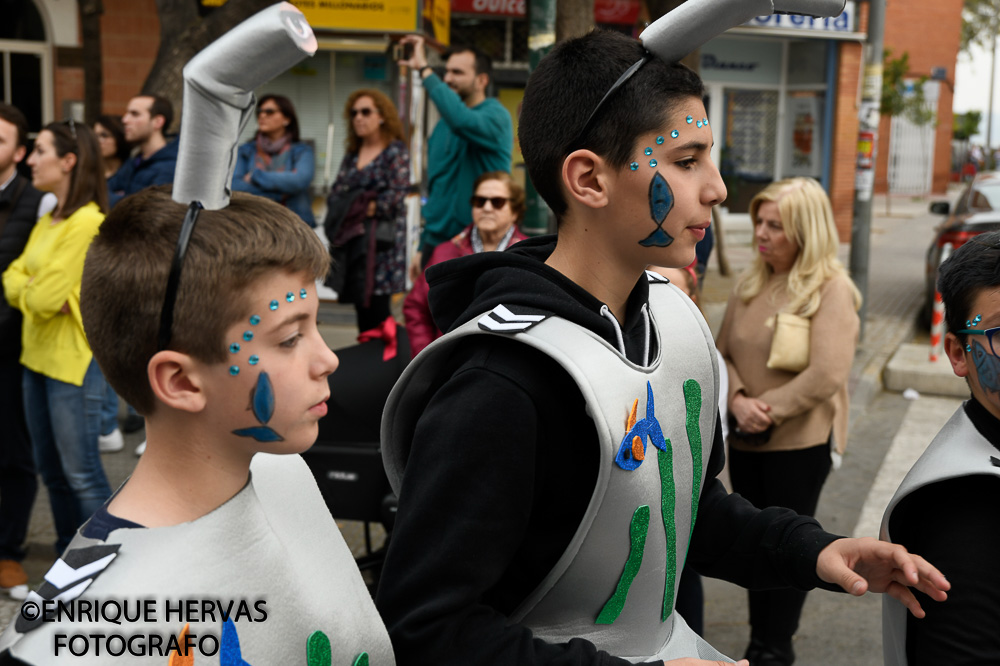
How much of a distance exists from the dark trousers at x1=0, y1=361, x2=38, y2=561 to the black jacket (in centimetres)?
9

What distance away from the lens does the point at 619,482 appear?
1596 millimetres

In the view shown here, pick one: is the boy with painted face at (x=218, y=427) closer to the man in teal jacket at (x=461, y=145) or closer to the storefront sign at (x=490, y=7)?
the man in teal jacket at (x=461, y=145)

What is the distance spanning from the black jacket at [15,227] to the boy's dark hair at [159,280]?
3.51 m

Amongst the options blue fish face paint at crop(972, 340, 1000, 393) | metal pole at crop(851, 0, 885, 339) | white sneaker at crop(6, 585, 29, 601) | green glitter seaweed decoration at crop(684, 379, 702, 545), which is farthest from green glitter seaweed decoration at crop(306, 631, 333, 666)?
metal pole at crop(851, 0, 885, 339)

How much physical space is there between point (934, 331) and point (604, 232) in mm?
8983

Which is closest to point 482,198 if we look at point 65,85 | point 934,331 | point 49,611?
point 49,611

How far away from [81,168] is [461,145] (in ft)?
7.56

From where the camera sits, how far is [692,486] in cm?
182

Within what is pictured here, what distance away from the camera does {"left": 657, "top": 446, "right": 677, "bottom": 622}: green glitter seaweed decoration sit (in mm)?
1708

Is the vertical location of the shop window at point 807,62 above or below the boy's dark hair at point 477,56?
above

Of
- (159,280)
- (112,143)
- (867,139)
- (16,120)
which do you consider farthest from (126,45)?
(159,280)

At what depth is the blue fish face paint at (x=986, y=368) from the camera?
186cm

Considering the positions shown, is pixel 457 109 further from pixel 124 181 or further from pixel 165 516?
pixel 165 516

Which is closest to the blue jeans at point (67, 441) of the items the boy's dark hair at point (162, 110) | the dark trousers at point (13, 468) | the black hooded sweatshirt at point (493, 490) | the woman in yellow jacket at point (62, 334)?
the woman in yellow jacket at point (62, 334)
